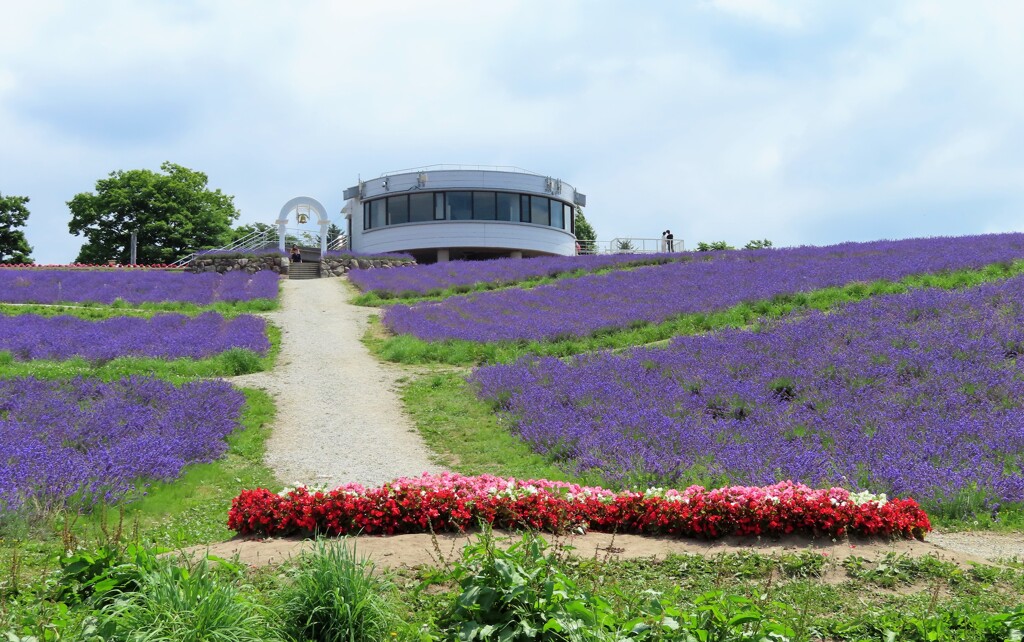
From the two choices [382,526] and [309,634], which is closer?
[309,634]

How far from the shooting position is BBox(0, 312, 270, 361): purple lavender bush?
1809 centimetres

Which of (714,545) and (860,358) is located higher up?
(860,358)

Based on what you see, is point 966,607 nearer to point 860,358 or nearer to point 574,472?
point 574,472

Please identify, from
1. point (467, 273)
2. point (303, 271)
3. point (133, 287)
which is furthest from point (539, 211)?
point (133, 287)

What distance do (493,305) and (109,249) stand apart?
50996 mm

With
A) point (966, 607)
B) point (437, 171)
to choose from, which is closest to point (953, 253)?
point (966, 607)

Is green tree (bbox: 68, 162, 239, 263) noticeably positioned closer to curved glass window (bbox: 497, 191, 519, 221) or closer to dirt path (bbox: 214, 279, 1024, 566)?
curved glass window (bbox: 497, 191, 519, 221)

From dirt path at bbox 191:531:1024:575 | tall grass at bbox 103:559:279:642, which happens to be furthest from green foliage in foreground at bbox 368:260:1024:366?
tall grass at bbox 103:559:279:642

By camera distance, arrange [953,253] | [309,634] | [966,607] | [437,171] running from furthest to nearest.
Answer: [437,171]
[953,253]
[966,607]
[309,634]

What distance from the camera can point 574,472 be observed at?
10.5 m

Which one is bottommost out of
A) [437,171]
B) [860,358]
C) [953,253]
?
[860,358]

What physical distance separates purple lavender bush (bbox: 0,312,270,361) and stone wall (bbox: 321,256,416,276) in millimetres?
18459

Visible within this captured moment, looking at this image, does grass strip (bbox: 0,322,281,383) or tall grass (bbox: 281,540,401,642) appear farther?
grass strip (bbox: 0,322,281,383)

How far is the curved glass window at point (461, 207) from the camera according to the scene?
52.8 meters
